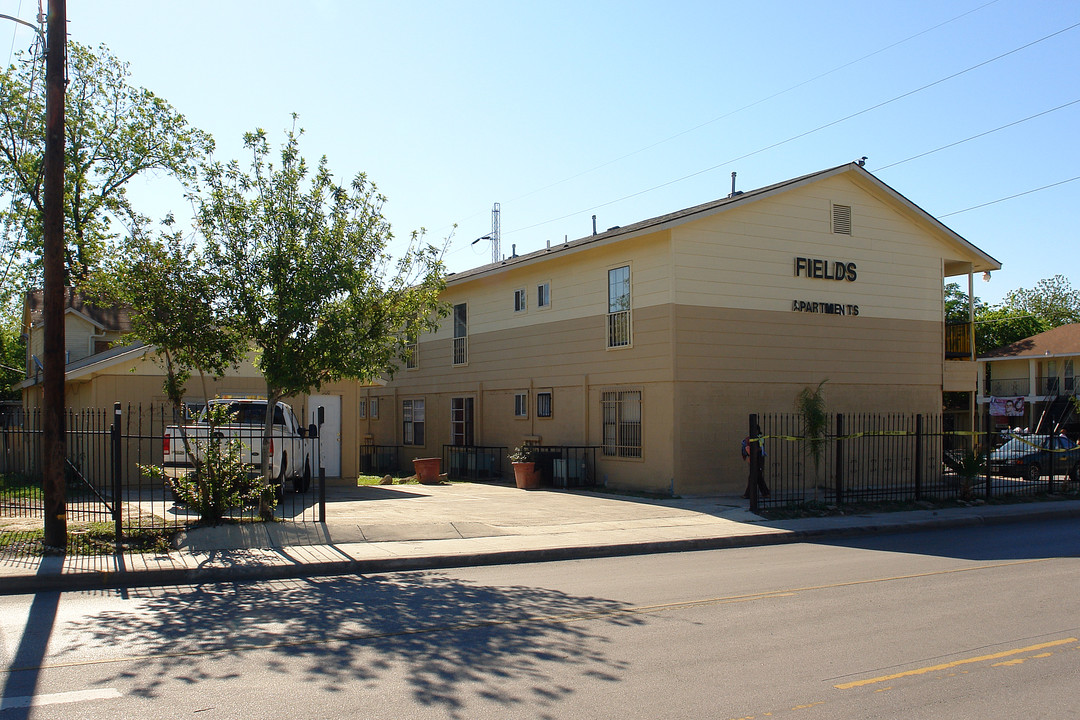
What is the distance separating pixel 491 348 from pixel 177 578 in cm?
1696

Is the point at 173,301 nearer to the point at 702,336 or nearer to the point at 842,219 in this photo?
the point at 702,336

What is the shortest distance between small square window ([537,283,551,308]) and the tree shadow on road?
14.8 metres

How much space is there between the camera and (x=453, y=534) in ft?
45.0

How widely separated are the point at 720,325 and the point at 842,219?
4976mm

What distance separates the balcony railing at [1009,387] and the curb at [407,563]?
39364 millimetres

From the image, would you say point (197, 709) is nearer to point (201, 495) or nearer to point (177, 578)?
point (177, 578)

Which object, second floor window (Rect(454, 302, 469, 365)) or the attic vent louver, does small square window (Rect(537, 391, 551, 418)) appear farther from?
the attic vent louver

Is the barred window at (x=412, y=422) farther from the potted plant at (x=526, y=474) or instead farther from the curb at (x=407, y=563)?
the curb at (x=407, y=563)

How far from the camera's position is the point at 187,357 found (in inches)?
541

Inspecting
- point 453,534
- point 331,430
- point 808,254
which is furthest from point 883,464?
point 331,430

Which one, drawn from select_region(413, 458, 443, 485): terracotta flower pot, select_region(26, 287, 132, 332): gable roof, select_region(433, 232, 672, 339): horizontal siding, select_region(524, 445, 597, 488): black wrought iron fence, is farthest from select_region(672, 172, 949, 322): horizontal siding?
select_region(26, 287, 132, 332): gable roof

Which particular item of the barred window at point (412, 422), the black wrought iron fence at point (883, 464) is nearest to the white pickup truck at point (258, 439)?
the black wrought iron fence at point (883, 464)

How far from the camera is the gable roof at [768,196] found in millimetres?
20078

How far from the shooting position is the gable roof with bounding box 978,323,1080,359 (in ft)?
155
